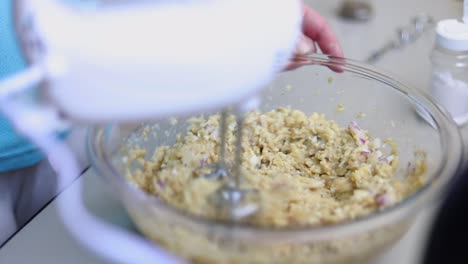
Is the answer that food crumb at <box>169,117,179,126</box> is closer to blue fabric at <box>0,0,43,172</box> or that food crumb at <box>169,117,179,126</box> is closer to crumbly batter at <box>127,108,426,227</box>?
Answer: crumbly batter at <box>127,108,426,227</box>

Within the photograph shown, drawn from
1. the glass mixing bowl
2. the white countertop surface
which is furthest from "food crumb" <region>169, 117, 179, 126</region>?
the white countertop surface

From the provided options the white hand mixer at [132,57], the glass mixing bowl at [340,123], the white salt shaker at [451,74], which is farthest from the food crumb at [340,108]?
the white hand mixer at [132,57]

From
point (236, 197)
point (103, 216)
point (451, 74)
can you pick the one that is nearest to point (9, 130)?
point (103, 216)

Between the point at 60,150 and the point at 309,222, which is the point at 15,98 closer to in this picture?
the point at 60,150

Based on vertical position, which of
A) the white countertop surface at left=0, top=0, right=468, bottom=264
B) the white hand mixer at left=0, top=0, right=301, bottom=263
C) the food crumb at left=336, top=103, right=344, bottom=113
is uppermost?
the white hand mixer at left=0, top=0, right=301, bottom=263

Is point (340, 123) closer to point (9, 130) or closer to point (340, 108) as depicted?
point (340, 108)
